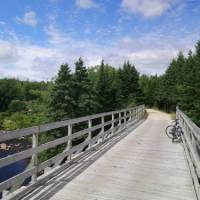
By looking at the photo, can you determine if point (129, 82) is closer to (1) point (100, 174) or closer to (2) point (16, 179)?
(1) point (100, 174)

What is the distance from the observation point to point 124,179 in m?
6.40

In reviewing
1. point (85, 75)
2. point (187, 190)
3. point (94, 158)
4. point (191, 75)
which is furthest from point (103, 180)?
point (85, 75)

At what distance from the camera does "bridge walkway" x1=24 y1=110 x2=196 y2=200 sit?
212 inches

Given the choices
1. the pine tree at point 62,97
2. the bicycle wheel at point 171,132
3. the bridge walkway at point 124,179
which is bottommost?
the bridge walkway at point 124,179

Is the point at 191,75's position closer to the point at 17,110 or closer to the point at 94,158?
the point at 94,158

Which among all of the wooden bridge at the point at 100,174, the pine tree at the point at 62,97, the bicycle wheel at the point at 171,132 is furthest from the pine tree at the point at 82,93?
the wooden bridge at the point at 100,174

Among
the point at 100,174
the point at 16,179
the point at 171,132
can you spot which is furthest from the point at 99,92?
the point at 16,179

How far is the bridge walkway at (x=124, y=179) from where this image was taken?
5.38m

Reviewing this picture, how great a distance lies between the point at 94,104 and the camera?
39.6 meters

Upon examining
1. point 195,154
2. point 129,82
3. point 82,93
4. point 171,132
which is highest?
point 129,82

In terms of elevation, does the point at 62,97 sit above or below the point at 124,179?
above

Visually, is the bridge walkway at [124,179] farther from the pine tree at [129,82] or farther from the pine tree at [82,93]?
the pine tree at [129,82]

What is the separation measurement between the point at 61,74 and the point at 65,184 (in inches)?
1311

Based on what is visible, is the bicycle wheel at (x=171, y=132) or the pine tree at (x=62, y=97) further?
the pine tree at (x=62, y=97)
